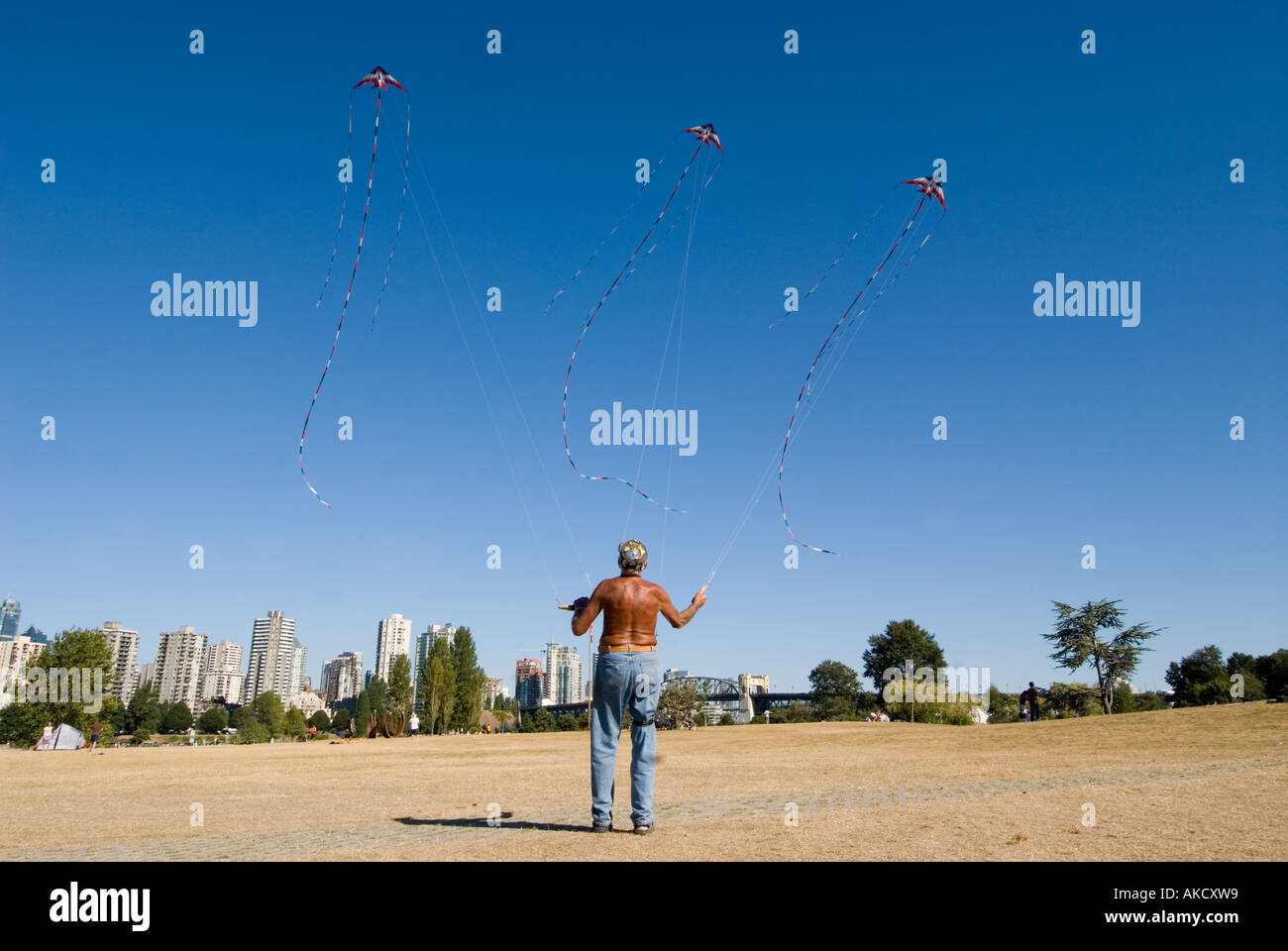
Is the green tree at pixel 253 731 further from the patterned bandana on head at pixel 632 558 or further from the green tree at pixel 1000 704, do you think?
the patterned bandana on head at pixel 632 558

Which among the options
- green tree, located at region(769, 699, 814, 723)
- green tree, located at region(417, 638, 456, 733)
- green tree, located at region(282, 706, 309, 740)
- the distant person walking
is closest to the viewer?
the distant person walking

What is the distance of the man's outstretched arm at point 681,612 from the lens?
919cm

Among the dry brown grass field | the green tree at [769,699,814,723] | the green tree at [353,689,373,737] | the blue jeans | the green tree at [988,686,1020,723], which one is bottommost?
the green tree at [353,689,373,737]

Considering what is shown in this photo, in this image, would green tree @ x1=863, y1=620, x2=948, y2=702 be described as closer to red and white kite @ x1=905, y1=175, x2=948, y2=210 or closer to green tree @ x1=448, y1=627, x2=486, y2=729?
green tree @ x1=448, y1=627, x2=486, y2=729

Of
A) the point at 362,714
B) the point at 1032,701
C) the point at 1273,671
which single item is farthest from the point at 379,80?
the point at 362,714

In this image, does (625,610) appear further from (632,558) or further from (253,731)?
(253,731)

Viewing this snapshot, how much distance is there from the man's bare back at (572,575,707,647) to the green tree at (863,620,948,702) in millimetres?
88057

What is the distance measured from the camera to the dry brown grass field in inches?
283

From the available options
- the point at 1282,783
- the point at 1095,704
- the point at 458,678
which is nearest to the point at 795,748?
the point at 1282,783

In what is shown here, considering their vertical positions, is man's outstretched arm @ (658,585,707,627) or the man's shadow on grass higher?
man's outstretched arm @ (658,585,707,627)

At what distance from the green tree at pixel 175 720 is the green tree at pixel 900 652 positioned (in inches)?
6507

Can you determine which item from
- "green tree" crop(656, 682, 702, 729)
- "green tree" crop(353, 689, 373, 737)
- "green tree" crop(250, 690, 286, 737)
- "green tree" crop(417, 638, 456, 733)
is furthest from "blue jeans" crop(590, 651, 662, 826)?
"green tree" crop(250, 690, 286, 737)
